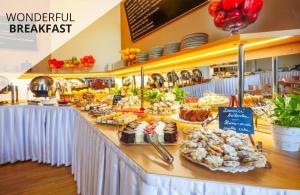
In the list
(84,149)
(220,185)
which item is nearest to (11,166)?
(84,149)

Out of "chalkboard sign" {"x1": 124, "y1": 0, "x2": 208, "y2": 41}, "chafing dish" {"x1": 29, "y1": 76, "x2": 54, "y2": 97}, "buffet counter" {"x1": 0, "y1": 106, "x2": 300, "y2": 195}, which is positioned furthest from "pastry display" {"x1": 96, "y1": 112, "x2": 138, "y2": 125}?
"chafing dish" {"x1": 29, "y1": 76, "x2": 54, "y2": 97}

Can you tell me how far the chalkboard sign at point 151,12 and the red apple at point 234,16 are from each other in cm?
98

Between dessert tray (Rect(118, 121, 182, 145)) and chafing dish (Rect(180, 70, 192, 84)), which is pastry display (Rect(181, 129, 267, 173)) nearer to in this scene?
dessert tray (Rect(118, 121, 182, 145))

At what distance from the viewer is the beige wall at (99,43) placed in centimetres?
516

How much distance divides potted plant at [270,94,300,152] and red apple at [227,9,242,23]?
18.2 inches

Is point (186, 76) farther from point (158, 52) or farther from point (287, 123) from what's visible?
point (287, 123)

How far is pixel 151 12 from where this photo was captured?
331 cm

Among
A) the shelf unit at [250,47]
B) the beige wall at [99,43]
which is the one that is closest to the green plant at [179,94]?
the shelf unit at [250,47]

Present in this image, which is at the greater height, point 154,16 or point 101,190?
point 154,16

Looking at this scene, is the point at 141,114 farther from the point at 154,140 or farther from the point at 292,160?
the point at 292,160

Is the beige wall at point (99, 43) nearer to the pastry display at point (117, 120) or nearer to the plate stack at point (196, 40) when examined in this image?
the pastry display at point (117, 120)

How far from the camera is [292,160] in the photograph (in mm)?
935

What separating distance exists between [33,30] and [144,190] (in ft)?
17.2
